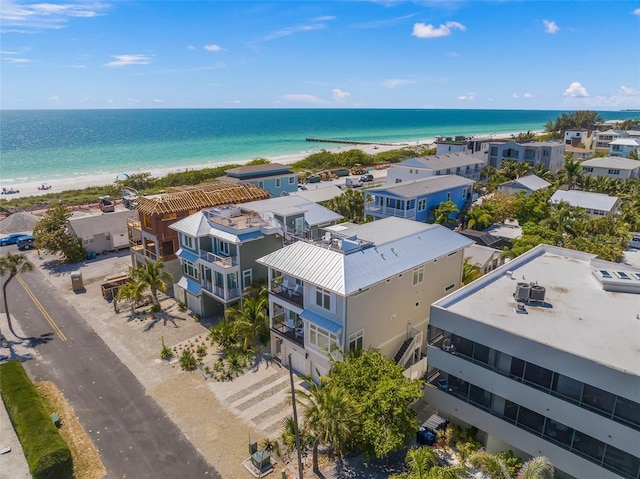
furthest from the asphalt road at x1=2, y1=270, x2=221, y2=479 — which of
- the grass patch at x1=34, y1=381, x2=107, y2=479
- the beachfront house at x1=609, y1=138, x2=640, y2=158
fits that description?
the beachfront house at x1=609, y1=138, x2=640, y2=158

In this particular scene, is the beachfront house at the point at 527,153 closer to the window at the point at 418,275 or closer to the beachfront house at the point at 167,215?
the beachfront house at the point at 167,215

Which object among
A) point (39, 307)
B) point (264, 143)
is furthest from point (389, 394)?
point (264, 143)

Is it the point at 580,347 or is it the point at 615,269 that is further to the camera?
the point at 615,269

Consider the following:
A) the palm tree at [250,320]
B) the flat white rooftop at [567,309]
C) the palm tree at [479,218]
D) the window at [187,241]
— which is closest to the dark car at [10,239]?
the window at [187,241]

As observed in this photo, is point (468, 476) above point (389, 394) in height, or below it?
below

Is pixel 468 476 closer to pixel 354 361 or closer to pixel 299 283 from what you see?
pixel 354 361

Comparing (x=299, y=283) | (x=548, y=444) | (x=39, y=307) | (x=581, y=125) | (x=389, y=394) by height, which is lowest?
(x=39, y=307)
